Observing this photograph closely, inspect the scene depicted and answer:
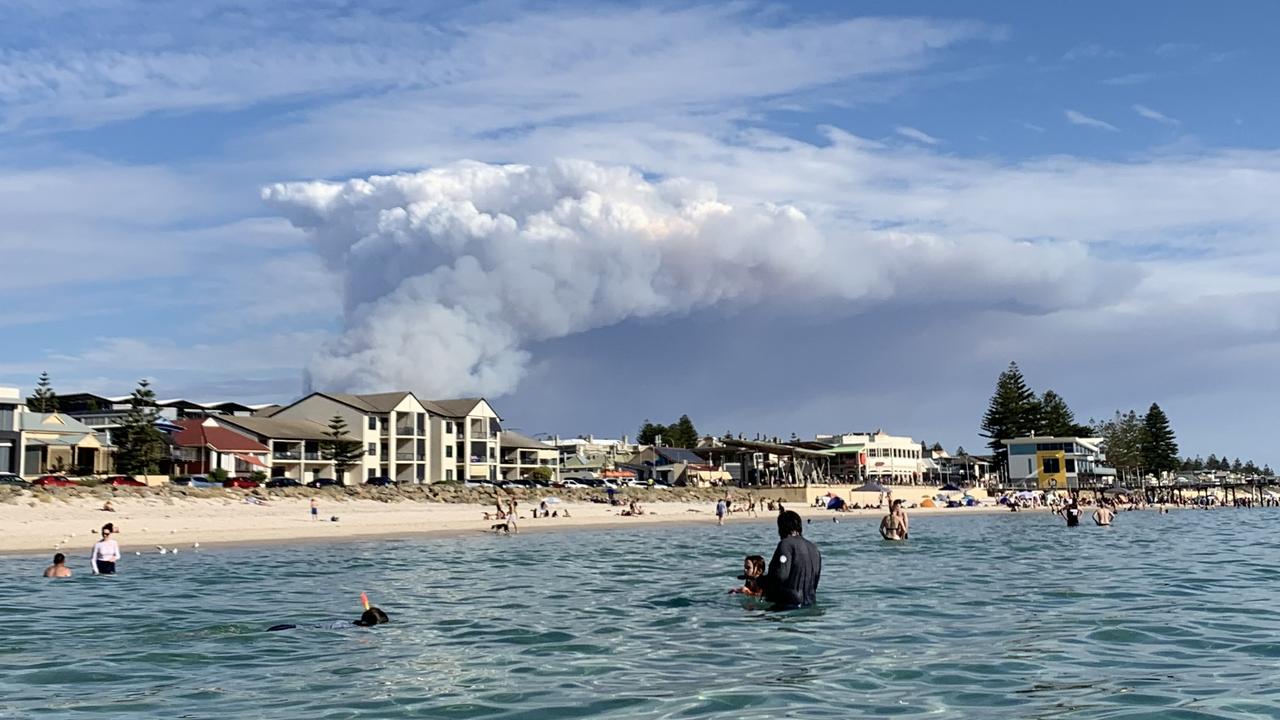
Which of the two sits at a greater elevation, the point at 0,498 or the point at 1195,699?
the point at 0,498

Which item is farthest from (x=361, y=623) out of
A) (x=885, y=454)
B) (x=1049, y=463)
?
(x=885, y=454)

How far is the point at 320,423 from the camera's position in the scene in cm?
10488

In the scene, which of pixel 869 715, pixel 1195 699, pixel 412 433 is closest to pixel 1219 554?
pixel 1195 699

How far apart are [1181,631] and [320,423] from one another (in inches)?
3829

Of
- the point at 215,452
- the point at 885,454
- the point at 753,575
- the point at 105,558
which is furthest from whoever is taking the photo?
the point at 885,454

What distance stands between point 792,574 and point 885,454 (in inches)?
5471

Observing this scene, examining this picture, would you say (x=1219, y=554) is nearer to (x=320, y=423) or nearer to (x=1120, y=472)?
(x=320, y=423)

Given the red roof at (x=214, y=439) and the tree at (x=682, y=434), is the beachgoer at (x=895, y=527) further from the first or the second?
the tree at (x=682, y=434)

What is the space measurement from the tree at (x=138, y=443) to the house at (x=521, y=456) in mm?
39362

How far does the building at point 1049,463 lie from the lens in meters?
129

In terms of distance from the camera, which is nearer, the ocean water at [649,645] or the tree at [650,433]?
the ocean water at [649,645]

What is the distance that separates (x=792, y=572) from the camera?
1602 cm

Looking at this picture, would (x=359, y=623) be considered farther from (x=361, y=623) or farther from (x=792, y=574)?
(x=792, y=574)

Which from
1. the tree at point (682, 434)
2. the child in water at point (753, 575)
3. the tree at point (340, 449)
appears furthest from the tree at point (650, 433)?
the child in water at point (753, 575)
